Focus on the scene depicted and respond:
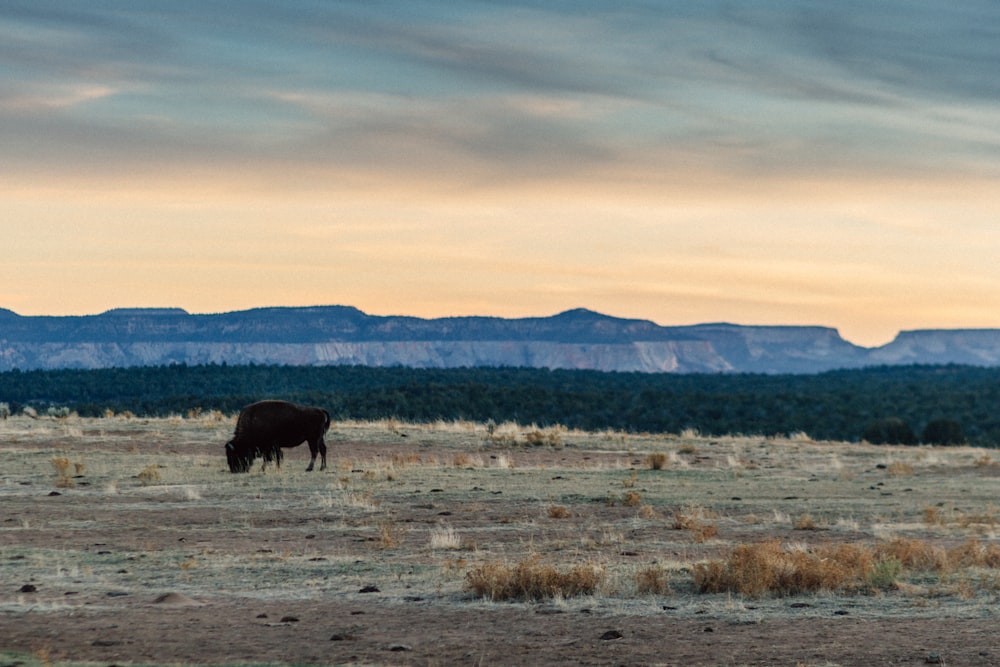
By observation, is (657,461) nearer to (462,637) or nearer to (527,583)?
(527,583)

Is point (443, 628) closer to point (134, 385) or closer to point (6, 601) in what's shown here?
point (6, 601)

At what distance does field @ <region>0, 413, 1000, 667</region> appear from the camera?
40.3 ft

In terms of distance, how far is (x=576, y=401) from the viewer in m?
85.2

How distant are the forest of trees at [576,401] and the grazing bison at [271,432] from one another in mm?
35239

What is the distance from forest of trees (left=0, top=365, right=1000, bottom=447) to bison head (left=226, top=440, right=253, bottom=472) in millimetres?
36029

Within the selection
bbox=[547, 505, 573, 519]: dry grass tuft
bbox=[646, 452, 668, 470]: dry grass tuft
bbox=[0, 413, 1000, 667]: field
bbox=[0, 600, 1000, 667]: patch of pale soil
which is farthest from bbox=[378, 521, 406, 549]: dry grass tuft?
bbox=[646, 452, 668, 470]: dry grass tuft

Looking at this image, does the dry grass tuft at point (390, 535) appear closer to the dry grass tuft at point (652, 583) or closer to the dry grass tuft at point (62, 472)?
the dry grass tuft at point (652, 583)

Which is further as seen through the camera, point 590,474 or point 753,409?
point 753,409

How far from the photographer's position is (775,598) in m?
15.1

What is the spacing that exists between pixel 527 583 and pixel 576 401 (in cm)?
7047

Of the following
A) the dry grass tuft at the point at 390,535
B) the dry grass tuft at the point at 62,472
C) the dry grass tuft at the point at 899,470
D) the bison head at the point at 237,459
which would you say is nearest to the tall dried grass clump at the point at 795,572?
the dry grass tuft at the point at 390,535

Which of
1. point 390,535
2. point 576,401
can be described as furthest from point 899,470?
point 576,401

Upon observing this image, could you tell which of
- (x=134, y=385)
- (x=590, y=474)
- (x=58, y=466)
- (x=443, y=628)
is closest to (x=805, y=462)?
(x=590, y=474)

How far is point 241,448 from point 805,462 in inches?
667
